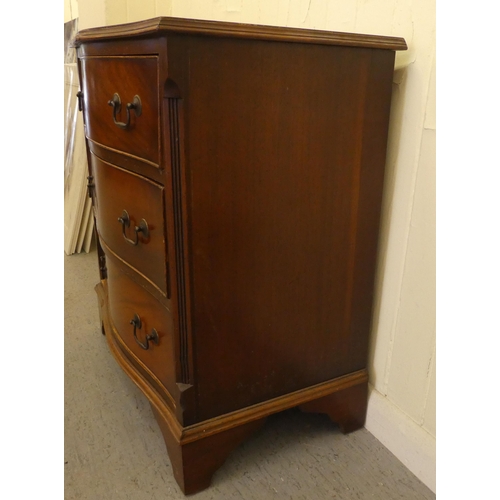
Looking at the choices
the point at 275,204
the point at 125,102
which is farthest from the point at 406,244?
the point at 125,102

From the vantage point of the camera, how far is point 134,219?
1104mm

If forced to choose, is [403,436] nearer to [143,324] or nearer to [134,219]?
[143,324]

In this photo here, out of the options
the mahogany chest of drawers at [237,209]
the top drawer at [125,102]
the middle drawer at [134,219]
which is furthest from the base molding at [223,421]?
the top drawer at [125,102]

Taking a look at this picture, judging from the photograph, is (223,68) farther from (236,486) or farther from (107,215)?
(236,486)

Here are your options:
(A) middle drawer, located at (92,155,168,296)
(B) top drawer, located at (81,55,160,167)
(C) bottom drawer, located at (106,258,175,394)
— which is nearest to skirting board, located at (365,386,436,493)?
(C) bottom drawer, located at (106,258,175,394)

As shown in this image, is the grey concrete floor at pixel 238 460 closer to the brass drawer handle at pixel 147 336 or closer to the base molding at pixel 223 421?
the base molding at pixel 223 421

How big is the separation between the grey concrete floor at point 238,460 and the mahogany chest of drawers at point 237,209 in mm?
83

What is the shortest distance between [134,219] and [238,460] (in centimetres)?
63

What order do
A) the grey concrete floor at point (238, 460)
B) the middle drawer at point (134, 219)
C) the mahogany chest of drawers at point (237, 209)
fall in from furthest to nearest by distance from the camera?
the grey concrete floor at point (238, 460) → the middle drawer at point (134, 219) → the mahogany chest of drawers at point (237, 209)

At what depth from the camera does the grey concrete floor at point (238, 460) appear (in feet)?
3.64

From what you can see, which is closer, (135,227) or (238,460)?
(135,227)
